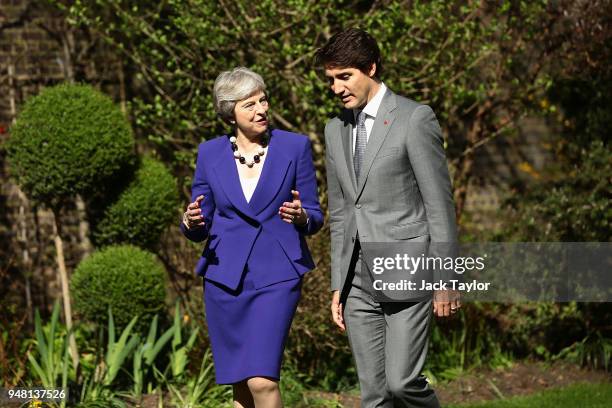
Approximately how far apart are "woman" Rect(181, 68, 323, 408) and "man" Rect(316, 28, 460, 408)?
27 centimetres

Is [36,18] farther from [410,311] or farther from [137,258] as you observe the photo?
[410,311]

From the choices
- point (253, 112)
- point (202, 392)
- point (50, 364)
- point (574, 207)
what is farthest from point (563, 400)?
point (253, 112)

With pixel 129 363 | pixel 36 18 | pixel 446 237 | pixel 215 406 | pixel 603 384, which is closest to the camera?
pixel 446 237

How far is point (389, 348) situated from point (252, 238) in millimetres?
816

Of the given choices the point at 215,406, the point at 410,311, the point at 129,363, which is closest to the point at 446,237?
the point at 410,311

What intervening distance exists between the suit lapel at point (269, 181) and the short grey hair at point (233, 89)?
296 mm

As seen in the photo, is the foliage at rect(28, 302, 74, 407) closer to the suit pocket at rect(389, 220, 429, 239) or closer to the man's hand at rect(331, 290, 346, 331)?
the man's hand at rect(331, 290, 346, 331)

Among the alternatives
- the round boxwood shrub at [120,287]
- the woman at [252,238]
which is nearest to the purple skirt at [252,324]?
the woman at [252,238]

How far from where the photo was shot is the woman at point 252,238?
4680 mm

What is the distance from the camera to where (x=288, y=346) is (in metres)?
7.32

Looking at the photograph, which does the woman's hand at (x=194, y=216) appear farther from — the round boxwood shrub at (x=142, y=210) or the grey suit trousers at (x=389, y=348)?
the round boxwood shrub at (x=142, y=210)

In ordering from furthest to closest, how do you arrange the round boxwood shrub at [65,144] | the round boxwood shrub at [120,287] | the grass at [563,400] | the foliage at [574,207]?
the foliage at [574,207]
the round boxwood shrub at [120,287]
the round boxwood shrub at [65,144]
the grass at [563,400]

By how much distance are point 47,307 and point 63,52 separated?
2.22 m

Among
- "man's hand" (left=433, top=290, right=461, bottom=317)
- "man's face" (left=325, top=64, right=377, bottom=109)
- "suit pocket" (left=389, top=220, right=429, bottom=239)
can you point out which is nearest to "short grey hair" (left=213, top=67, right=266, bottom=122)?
"man's face" (left=325, top=64, right=377, bottom=109)
